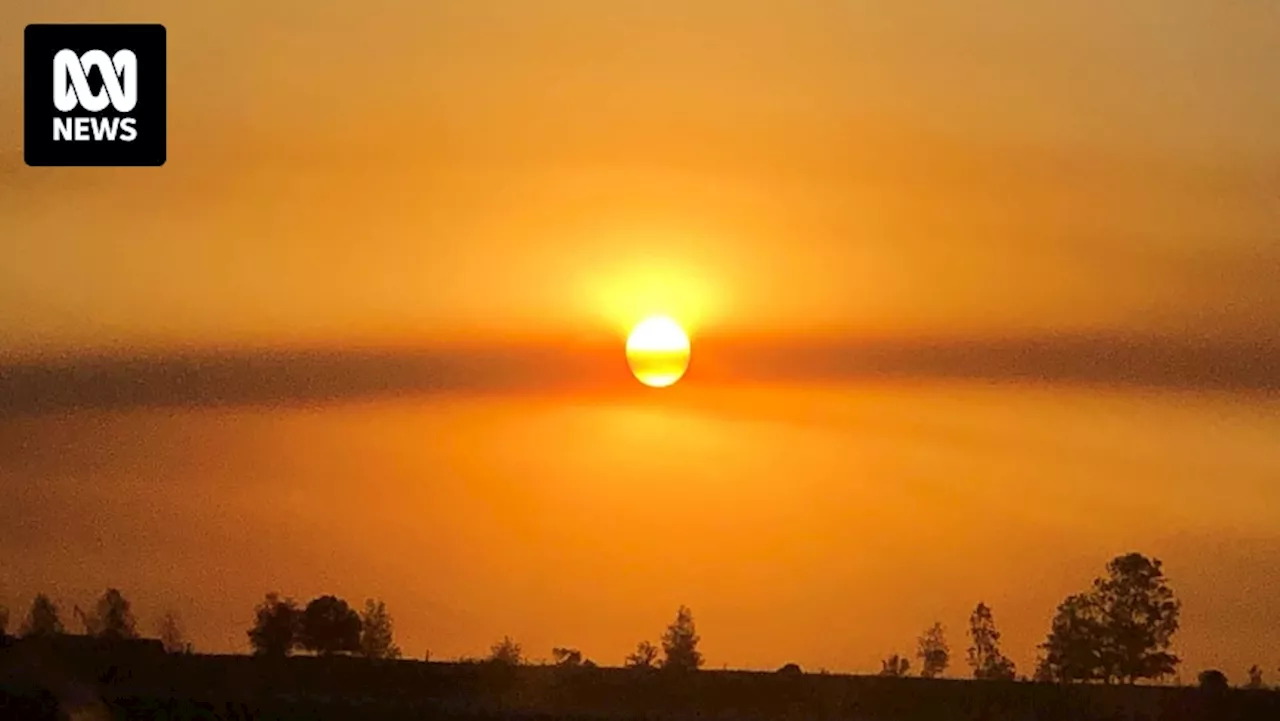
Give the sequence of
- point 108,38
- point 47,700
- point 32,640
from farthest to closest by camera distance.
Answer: point 32,640, point 108,38, point 47,700

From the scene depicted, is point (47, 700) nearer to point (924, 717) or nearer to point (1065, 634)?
point (924, 717)

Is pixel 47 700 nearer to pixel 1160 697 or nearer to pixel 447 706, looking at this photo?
pixel 447 706

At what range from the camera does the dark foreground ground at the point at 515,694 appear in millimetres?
34094

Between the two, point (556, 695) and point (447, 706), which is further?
point (556, 695)

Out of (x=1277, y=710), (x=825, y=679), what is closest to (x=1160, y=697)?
(x=1277, y=710)

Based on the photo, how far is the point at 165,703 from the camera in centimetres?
3362

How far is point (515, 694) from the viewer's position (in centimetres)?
3859

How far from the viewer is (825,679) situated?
4150 centimetres

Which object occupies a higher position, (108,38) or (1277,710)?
(108,38)

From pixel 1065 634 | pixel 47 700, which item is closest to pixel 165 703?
pixel 47 700

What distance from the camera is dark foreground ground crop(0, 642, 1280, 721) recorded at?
34.1m

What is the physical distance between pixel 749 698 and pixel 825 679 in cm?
251

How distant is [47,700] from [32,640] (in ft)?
31.6

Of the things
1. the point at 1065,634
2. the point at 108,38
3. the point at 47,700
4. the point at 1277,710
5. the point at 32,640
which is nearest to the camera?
the point at 47,700
